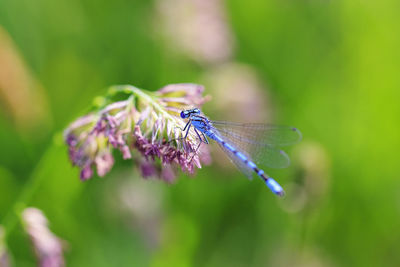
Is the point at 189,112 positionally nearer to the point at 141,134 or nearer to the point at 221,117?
the point at 141,134

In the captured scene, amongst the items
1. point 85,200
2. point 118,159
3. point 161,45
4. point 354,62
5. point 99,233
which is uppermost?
point 354,62

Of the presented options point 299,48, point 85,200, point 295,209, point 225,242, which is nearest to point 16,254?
point 85,200

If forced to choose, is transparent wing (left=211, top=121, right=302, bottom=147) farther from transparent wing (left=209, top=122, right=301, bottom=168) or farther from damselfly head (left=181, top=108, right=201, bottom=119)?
damselfly head (left=181, top=108, right=201, bottom=119)

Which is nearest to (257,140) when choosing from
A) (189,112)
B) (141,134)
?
(189,112)

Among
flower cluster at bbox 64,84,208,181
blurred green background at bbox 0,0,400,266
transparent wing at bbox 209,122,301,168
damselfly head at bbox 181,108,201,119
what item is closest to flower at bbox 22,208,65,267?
flower cluster at bbox 64,84,208,181

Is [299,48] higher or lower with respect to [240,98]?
higher

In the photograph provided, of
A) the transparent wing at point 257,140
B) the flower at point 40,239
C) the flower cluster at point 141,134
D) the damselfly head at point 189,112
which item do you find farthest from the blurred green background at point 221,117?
the flower cluster at point 141,134

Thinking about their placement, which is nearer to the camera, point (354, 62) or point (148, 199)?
point (148, 199)

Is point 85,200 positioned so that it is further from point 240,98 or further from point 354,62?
point 354,62
